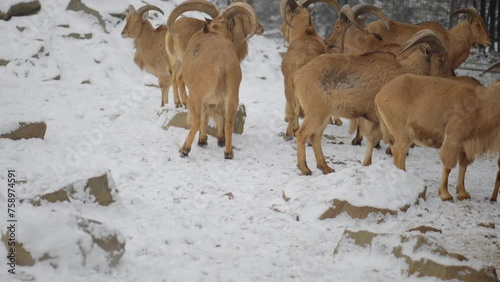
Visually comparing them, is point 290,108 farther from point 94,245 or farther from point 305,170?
point 94,245

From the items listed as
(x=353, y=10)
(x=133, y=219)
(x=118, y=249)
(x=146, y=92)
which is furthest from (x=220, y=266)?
(x=146, y=92)

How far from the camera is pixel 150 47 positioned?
12062mm

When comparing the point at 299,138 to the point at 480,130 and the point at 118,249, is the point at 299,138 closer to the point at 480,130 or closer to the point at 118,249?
the point at 480,130

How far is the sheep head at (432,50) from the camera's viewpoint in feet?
28.8

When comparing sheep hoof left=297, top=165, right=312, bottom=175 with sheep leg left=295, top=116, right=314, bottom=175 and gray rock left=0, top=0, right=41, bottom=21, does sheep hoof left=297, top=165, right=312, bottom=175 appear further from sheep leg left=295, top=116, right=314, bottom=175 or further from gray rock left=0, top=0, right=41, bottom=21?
gray rock left=0, top=0, right=41, bottom=21

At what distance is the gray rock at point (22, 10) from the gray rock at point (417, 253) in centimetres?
1359

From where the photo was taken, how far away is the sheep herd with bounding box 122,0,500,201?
7301 mm

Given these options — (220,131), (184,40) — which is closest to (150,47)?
(184,40)

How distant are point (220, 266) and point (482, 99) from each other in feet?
14.1

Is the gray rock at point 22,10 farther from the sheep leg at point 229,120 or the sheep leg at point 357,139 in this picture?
the sheep leg at point 357,139

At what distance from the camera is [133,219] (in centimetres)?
610

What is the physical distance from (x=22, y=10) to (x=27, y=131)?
931 centimetres

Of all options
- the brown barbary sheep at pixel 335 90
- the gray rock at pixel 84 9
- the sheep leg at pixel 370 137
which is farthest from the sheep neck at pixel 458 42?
the gray rock at pixel 84 9

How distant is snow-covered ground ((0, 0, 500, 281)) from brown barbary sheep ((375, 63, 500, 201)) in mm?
473
